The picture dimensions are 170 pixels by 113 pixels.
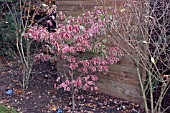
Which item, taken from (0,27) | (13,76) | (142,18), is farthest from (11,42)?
(142,18)

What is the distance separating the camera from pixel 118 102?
4.59m

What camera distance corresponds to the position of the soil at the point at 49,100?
4352mm

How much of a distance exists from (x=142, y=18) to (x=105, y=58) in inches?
51.0

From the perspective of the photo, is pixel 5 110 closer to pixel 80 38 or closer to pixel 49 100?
pixel 49 100

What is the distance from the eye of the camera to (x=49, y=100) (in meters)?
4.68

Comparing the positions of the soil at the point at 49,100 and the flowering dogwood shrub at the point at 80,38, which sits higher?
the flowering dogwood shrub at the point at 80,38

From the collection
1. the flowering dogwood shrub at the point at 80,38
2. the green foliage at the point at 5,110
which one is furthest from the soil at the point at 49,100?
the flowering dogwood shrub at the point at 80,38

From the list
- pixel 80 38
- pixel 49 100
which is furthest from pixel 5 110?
pixel 80 38

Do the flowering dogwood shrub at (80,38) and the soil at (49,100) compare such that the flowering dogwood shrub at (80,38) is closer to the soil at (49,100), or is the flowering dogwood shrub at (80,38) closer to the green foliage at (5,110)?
the soil at (49,100)

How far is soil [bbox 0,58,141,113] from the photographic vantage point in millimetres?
4352

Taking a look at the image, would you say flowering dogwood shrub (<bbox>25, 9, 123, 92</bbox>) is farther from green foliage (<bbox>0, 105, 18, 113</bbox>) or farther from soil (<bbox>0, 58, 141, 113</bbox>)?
green foliage (<bbox>0, 105, 18, 113</bbox>)

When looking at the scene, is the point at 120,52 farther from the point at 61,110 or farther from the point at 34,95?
the point at 34,95

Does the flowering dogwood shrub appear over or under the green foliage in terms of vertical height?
over

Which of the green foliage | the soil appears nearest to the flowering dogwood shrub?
the soil
